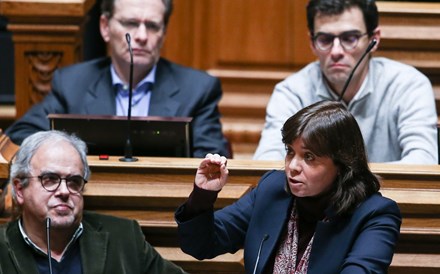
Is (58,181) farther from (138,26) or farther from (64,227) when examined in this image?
(138,26)

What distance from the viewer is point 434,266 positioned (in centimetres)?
224

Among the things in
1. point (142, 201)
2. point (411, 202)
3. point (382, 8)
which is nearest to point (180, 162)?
point (142, 201)

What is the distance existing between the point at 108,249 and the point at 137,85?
0.83 m

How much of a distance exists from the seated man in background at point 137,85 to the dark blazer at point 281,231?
863 millimetres

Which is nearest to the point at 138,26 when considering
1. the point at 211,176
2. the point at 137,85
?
the point at 137,85

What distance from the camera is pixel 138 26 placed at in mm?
2969

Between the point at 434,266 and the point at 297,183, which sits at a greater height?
the point at 297,183

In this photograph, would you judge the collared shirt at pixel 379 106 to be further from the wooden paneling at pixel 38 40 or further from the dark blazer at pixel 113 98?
the wooden paneling at pixel 38 40

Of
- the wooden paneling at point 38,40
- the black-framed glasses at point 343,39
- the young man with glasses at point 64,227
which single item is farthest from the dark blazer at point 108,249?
the wooden paneling at point 38,40

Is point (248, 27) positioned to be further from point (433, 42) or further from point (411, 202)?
point (411, 202)

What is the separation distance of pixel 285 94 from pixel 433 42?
0.58m

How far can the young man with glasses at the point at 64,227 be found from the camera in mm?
2232

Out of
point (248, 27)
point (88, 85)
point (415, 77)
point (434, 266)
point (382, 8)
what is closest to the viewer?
point (434, 266)

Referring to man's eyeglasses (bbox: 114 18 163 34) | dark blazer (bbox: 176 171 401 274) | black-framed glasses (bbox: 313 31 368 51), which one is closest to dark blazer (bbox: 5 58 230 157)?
man's eyeglasses (bbox: 114 18 163 34)
